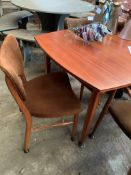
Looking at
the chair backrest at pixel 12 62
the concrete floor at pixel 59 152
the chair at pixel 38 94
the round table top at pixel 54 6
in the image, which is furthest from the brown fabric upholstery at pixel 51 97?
the round table top at pixel 54 6

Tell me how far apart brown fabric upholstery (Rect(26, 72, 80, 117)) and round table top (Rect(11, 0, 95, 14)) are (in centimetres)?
108

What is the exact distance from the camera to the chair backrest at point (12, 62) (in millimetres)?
1053

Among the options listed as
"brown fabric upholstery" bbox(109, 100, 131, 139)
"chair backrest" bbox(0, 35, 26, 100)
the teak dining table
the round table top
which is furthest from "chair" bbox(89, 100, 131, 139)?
the round table top

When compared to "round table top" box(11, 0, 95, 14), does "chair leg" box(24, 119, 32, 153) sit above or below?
below

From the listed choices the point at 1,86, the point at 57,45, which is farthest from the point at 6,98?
the point at 57,45

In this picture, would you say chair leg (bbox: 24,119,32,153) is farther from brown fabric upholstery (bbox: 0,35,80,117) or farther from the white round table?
the white round table

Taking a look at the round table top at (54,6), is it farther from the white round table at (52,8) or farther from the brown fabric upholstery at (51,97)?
the brown fabric upholstery at (51,97)

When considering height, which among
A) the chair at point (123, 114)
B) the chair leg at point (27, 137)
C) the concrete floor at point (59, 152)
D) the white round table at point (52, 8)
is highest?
the white round table at point (52, 8)

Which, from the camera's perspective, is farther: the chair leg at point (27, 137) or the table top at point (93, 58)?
the chair leg at point (27, 137)

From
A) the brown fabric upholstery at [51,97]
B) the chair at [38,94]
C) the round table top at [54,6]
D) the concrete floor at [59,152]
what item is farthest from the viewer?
the round table top at [54,6]

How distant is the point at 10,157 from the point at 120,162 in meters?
0.87

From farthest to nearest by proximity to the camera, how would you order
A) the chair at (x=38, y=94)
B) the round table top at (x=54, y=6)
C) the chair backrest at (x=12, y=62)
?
the round table top at (x=54, y=6)
the chair at (x=38, y=94)
the chair backrest at (x=12, y=62)

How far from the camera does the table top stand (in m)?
1.14

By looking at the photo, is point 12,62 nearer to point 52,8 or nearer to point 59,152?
point 59,152
